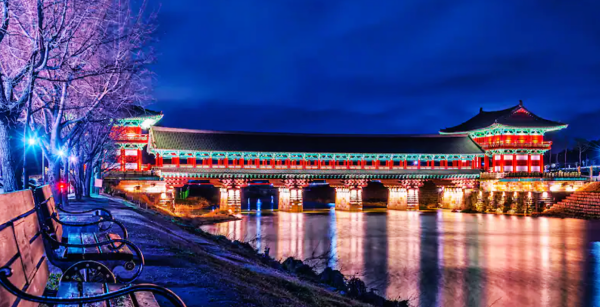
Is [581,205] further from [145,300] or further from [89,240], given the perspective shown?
[145,300]

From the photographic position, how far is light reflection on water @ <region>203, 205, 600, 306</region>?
14.7 meters

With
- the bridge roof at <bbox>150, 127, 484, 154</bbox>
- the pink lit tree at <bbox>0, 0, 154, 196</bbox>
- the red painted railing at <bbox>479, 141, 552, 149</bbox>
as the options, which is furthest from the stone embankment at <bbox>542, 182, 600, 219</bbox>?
the pink lit tree at <bbox>0, 0, 154, 196</bbox>

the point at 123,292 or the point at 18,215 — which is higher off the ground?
the point at 18,215

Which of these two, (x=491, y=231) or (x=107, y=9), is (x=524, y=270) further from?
(x=107, y=9)

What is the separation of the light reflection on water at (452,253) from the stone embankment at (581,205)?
269cm

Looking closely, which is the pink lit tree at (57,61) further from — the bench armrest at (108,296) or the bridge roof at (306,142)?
the bridge roof at (306,142)

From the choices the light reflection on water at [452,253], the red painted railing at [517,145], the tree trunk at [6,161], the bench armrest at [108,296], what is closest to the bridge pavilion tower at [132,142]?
the light reflection on water at [452,253]

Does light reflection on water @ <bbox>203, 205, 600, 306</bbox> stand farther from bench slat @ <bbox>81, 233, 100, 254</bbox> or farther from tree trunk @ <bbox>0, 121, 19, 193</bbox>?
tree trunk @ <bbox>0, 121, 19, 193</bbox>

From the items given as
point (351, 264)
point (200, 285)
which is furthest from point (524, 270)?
point (200, 285)

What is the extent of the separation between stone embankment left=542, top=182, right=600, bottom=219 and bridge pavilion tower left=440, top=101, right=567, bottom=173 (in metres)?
10.4

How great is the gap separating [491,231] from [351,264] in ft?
51.3

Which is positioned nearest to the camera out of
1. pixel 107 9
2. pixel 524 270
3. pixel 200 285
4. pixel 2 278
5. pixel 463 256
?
pixel 2 278

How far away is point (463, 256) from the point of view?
2162 centimetres

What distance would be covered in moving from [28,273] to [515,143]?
54.6 meters
